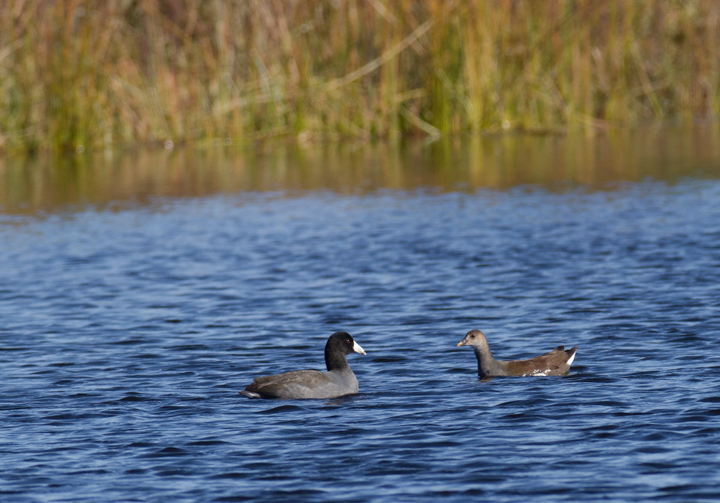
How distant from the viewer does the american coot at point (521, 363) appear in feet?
34.9

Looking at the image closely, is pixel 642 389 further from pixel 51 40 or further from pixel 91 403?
pixel 51 40

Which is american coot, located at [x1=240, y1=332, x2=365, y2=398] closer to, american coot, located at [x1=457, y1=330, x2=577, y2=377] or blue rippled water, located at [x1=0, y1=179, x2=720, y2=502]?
blue rippled water, located at [x1=0, y1=179, x2=720, y2=502]

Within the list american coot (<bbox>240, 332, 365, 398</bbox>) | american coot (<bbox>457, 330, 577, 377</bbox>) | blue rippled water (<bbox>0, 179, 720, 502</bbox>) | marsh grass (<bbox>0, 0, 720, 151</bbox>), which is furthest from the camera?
marsh grass (<bbox>0, 0, 720, 151</bbox>)

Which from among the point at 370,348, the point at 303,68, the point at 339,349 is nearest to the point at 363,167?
the point at 303,68

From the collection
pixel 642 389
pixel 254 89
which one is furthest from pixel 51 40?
pixel 642 389

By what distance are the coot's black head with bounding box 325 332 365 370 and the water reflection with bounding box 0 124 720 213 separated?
13.5m

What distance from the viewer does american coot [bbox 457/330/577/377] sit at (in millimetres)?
10641

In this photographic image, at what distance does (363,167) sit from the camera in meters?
28.1

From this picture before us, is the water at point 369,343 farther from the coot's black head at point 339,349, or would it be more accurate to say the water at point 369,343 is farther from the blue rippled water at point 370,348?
the coot's black head at point 339,349

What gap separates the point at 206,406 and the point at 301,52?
71.2 feet

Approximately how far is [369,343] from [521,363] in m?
2.09

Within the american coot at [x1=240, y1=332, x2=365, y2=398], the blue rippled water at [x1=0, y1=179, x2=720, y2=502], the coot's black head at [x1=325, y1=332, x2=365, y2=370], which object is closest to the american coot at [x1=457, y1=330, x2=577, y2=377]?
the blue rippled water at [x1=0, y1=179, x2=720, y2=502]

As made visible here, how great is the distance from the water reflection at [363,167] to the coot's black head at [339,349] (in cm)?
1346

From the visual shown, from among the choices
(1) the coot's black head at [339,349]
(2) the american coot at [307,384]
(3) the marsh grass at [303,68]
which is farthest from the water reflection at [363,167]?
(2) the american coot at [307,384]
